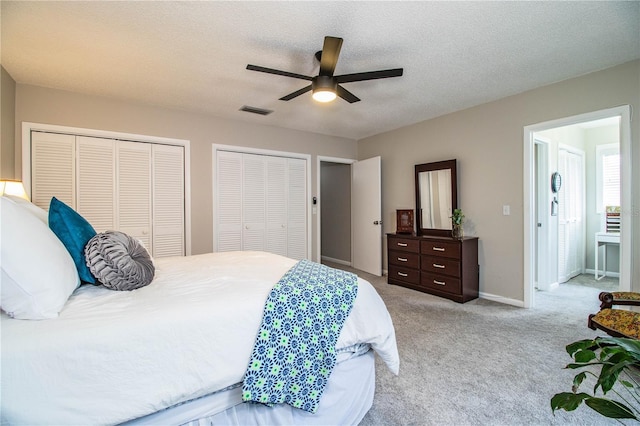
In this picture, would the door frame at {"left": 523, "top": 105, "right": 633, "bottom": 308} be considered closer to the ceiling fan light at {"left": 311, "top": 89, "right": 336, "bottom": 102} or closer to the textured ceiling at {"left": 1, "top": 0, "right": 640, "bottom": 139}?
the textured ceiling at {"left": 1, "top": 0, "right": 640, "bottom": 139}

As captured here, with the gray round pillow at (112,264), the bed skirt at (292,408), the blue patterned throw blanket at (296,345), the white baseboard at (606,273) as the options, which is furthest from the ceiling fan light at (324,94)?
the white baseboard at (606,273)

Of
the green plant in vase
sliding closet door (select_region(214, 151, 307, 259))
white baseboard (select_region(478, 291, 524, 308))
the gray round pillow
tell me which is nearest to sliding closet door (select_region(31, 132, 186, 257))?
sliding closet door (select_region(214, 151, 307, 259))

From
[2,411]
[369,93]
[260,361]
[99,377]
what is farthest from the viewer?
[369,93]

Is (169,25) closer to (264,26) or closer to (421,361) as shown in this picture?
(264,26)

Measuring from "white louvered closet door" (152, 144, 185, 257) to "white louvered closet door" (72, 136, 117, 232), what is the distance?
1.50 feet

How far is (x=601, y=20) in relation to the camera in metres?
2.04

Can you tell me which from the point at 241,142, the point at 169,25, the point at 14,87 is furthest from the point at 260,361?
the point at 14,87

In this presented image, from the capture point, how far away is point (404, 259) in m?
4.20

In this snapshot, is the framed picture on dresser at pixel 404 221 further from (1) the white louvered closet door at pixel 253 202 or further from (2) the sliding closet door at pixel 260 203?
(1) the white louvered closet door at pixel 253 202

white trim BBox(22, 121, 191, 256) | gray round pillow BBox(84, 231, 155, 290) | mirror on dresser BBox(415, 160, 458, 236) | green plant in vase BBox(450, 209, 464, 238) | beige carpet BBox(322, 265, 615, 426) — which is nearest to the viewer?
gray round pillow BBox(84, 231, 155, 290)

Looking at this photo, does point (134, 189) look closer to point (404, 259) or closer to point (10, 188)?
point (10, 188)

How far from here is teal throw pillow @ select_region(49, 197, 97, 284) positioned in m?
1.48

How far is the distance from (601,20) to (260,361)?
10.2 ft

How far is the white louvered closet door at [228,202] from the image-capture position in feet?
13.6
